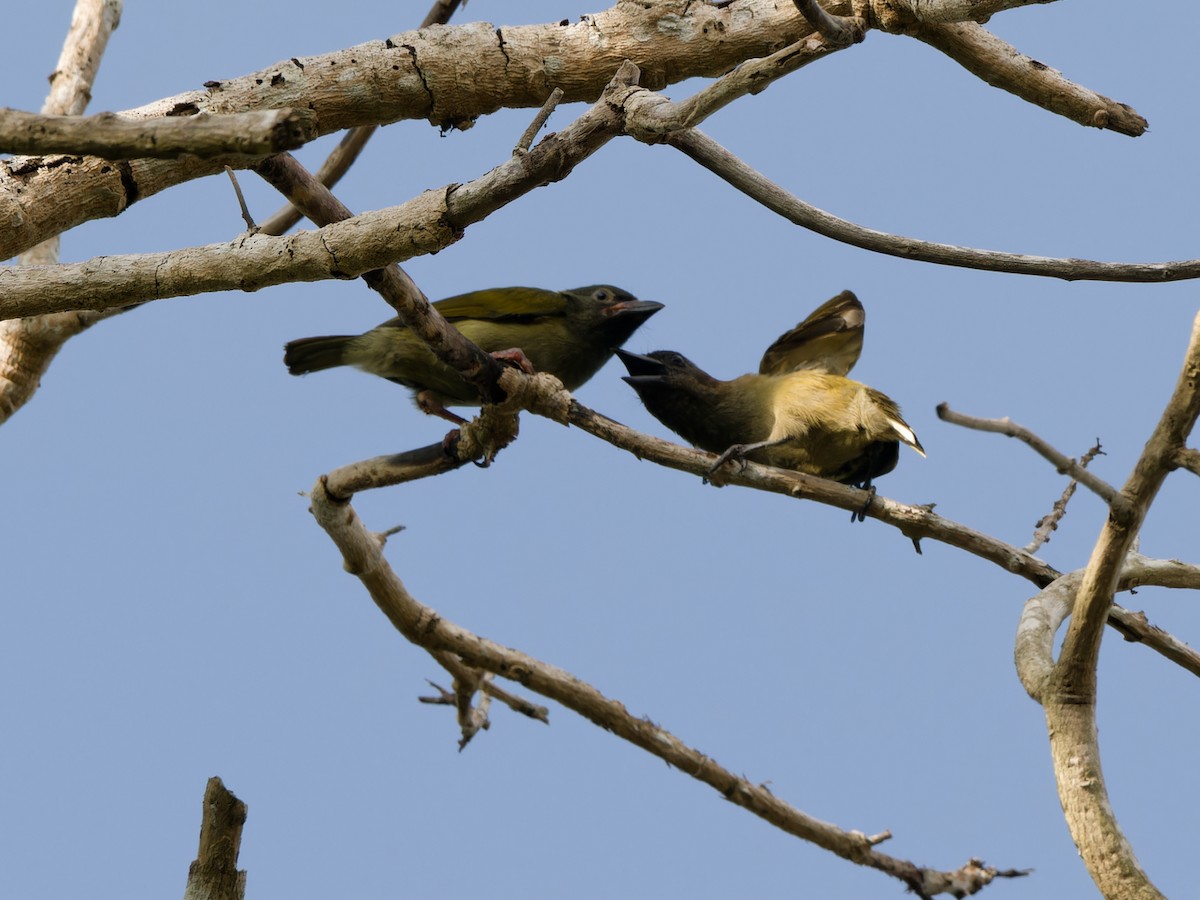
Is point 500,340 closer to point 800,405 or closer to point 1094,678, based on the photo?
point 800,405

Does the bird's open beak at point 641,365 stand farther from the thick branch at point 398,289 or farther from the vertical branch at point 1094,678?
the vertical branch at point 1094,678

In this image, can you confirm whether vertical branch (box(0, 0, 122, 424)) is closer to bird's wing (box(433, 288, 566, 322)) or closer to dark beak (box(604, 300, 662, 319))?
bird's wing (box(433, 288, 566, 322))

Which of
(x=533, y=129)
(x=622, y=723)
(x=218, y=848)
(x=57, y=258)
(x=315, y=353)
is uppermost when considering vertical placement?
(x=57, y=258)

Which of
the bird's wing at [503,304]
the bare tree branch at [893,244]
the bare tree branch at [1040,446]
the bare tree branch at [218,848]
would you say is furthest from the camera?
the bird's wing at [503,304]

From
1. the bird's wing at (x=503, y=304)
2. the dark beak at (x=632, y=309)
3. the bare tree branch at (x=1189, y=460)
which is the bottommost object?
the bare tree branch at (x=1189, y=460)

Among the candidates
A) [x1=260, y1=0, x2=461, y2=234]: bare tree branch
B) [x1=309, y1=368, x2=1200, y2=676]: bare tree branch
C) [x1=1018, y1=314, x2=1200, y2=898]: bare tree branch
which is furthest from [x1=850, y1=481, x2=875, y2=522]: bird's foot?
[x1=260, y1=0, x2=461, y2=234]: bare tree branch

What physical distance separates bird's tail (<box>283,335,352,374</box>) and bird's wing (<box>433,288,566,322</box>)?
52 centimetres

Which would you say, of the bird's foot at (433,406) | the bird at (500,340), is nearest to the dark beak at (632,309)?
the bird at (500,340)

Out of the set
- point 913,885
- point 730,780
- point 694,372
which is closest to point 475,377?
point 694,372

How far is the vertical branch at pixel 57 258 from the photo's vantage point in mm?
5984

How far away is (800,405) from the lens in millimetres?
6008

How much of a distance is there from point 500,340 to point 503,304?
23 cm

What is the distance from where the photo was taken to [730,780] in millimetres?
5711

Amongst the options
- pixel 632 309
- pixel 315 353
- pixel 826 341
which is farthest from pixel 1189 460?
pixel 315 353
